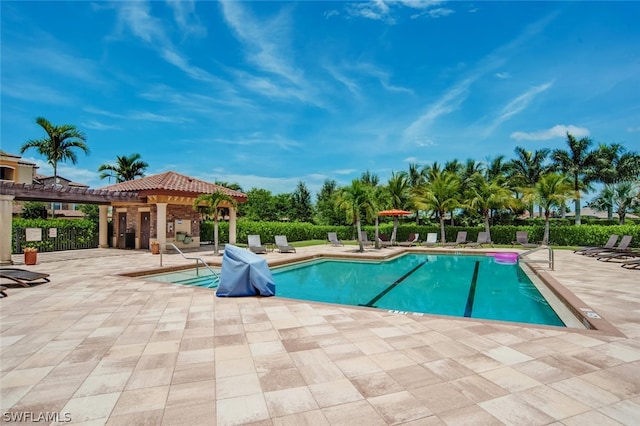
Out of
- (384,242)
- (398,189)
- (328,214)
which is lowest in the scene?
(384,242)

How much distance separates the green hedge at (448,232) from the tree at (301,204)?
991 centimetres

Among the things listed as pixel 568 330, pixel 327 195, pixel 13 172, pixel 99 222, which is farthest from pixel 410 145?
pixel 13 172

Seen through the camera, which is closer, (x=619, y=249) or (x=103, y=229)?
(x=619, y=249)

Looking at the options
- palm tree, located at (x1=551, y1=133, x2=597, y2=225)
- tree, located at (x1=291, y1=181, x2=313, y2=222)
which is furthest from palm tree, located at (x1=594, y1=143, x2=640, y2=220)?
tree, located at (x1=291, y1=181, x2=313, y2=222)

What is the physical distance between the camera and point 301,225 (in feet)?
90.1

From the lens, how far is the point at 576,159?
3225 cm

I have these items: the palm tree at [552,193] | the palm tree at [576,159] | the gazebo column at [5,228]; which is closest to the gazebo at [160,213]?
the gazebo column at [5,228]

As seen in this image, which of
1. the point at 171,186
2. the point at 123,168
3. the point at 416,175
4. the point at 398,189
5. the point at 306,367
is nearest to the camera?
Result: the point at 306,367

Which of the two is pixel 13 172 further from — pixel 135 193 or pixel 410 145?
pixel 410 145

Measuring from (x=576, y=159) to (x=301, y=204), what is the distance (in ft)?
94.9

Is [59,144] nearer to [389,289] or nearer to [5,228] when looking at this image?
[5,228]

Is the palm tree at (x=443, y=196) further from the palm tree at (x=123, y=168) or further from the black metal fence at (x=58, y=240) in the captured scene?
the palm tree at (x=123, y=168)

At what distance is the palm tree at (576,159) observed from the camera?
104ft

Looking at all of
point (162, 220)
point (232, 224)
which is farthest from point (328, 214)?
point (162, 220)
